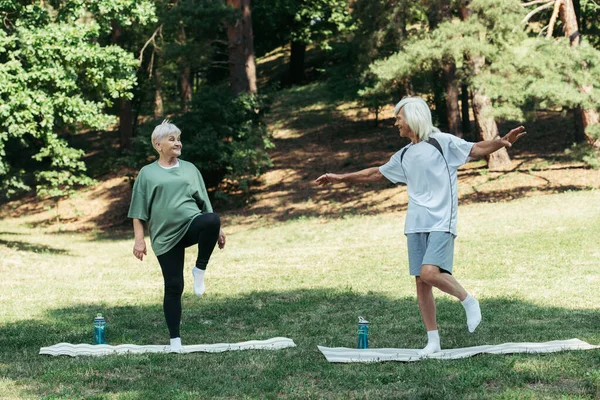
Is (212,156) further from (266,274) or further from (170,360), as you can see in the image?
(170,360)

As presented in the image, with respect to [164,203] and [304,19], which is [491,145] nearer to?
[164,203]

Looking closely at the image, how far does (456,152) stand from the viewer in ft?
21.1

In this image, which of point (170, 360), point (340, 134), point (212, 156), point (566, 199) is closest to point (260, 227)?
point (212, 156)

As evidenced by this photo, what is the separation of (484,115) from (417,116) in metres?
12.9

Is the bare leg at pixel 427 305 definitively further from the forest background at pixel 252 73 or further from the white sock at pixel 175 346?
the forest background at pixel 252 73

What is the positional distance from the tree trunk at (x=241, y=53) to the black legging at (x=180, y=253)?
2090 cm

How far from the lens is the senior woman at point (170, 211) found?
699cm

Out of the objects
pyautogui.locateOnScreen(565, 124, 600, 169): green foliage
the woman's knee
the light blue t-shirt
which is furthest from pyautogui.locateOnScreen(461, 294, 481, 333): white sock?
pyautogui.locateOnScreen(565, 124, 600, 169): green foliage

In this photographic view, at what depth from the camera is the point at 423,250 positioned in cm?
651

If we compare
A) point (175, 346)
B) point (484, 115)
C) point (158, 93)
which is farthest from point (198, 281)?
point (158, 93)

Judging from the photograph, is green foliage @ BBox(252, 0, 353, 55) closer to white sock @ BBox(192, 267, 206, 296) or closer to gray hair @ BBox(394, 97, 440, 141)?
white sock @ BBox(192, 267, 206, 296)

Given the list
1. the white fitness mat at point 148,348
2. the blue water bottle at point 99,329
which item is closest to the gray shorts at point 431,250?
the white fitness mat at point 148,348

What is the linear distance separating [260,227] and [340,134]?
1134 cm

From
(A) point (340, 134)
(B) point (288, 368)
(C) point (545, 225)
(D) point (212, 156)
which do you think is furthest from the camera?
(A) point (340, 134)
